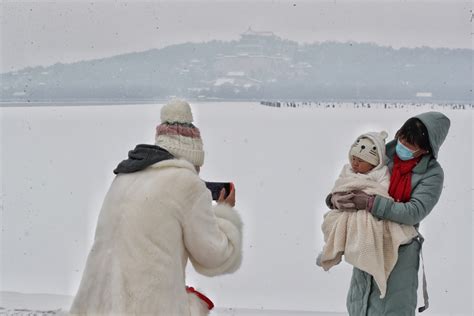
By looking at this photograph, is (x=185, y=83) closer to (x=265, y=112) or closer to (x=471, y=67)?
(x=265, y=112)

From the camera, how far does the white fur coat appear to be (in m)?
1.81

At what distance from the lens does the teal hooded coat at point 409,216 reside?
230 centimetres

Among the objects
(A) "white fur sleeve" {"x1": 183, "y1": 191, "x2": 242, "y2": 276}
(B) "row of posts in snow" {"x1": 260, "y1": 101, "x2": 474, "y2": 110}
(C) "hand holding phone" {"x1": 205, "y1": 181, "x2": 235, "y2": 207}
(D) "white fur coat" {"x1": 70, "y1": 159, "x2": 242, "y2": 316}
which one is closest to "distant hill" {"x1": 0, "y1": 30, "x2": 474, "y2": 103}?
(B) "row of posts in snow" {"x1": 260, "y1": 101, "x2": 474, "y2": 110}

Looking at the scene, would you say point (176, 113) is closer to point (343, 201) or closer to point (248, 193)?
point (343, 201)

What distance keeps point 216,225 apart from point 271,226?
142 inches

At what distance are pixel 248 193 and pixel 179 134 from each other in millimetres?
4407

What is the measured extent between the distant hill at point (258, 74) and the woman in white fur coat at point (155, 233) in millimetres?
8304

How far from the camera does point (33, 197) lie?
6.43m

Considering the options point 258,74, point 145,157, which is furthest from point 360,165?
point 258,74

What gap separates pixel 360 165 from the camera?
7.83 ft

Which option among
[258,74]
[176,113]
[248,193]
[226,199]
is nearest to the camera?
[176,113]

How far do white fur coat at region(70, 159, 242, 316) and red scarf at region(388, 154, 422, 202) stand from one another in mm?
744

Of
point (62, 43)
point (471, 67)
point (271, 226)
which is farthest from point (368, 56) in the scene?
point (271, 226)

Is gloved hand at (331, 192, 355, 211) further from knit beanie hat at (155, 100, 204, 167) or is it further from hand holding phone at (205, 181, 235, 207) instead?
knit beanie hat at (155, 100, 204, 167)
